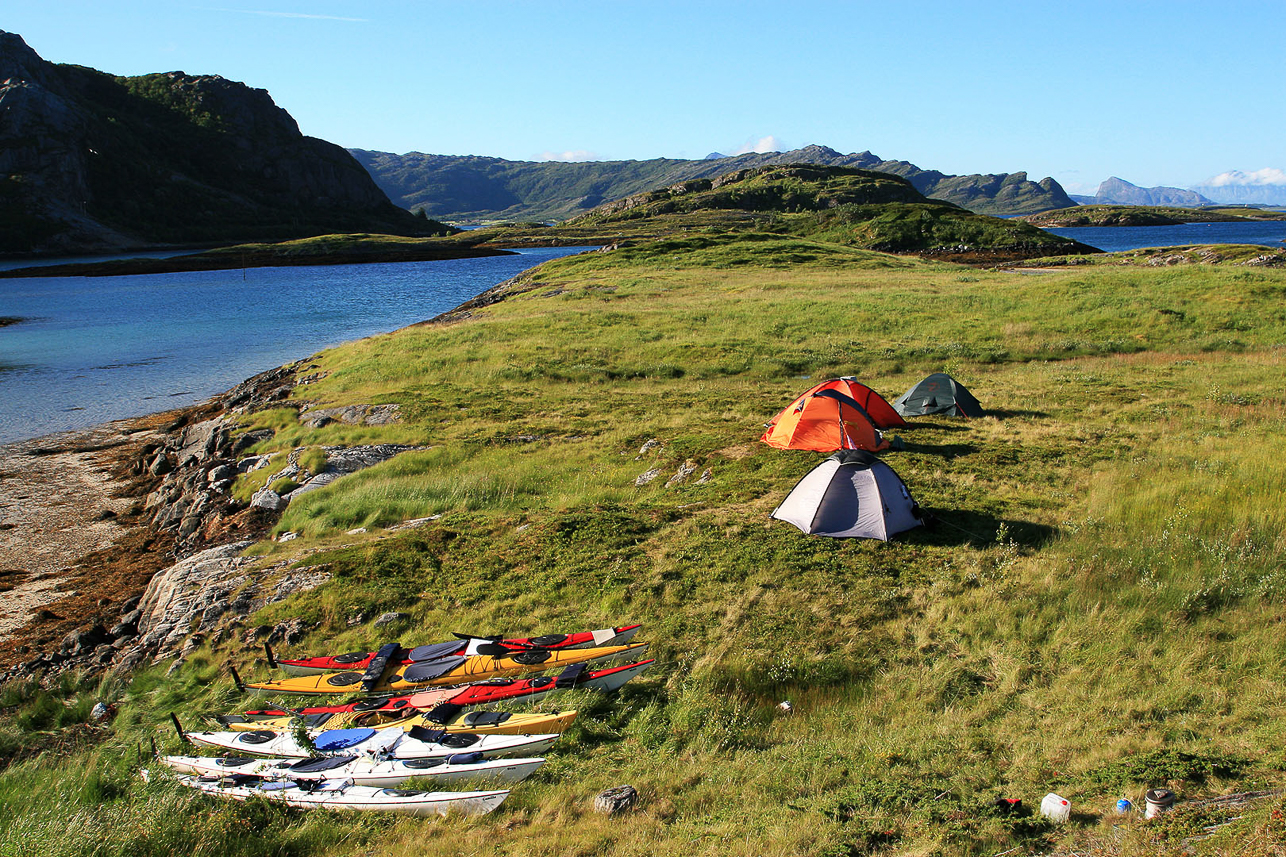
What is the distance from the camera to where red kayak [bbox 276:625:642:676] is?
1057 cm

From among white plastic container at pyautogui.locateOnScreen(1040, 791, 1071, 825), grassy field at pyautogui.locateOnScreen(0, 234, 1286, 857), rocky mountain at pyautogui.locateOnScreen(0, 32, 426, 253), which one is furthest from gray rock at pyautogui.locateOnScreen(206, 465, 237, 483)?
rocky mountain at pyautogui.locateOnScreen(0, 32, 426, 253)

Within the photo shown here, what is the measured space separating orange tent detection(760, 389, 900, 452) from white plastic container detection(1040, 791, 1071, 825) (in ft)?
38.8

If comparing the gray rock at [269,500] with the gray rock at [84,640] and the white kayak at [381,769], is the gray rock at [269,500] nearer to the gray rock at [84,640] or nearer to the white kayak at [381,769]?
the gray rock at [84,640]

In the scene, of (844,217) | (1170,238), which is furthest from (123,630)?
(1170,238)

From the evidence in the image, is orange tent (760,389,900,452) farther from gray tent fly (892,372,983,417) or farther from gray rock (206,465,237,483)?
gray rock (206,465,237,483)

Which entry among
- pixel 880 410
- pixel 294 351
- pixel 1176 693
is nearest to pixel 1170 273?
pixel 880 410

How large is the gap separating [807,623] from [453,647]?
5.24m

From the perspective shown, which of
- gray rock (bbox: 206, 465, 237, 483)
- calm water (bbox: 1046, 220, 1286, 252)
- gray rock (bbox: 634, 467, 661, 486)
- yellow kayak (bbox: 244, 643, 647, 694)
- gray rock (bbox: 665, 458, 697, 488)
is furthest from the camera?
calm water (bbox: 1046, 220, 1286, 252)

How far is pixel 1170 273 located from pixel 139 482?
55815mm

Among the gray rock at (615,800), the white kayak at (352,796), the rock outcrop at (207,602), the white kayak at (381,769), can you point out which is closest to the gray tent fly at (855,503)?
the gray rock at (615,800)

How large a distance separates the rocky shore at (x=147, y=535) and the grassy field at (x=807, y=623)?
42.8 inches

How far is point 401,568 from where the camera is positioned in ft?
45.9

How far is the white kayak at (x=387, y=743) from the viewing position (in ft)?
27.7

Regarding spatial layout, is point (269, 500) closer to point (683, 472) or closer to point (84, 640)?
point (84, 640)
